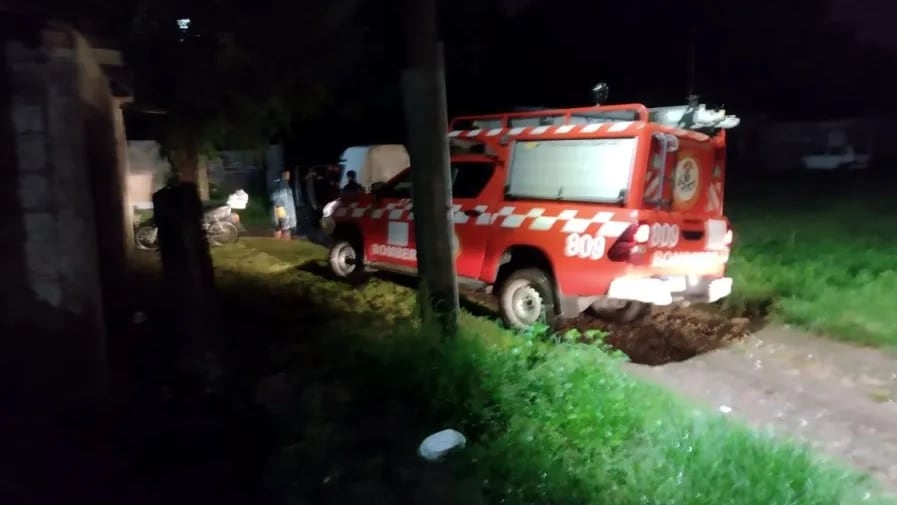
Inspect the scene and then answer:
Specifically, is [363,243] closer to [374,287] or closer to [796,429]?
[374,287]

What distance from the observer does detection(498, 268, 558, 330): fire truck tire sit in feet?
26.1

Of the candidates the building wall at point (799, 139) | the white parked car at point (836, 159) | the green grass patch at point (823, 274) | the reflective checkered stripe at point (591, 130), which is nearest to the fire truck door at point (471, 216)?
the reflective checkered stripe at point (591, 130)

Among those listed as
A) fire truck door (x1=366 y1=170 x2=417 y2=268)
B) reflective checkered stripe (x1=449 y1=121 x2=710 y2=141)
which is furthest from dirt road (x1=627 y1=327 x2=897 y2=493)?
fire truck door (x1=366 y1=170 x2=417 y2=268)

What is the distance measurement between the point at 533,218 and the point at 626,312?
1618 mm

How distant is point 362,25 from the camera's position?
10508 millimetres

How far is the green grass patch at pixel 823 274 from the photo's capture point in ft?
27.3

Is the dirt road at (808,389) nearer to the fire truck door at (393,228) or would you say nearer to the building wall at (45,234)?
the fire truck door at (393,228)

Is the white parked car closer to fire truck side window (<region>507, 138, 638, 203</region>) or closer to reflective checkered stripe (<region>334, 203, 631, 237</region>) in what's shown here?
reflective checkered stripe (<region>334, 203, 631, 237</region>)

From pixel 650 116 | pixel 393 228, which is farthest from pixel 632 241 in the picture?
pixel 393 228

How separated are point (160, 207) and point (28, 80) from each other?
44.2 inches

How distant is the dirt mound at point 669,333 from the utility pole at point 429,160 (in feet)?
7.59

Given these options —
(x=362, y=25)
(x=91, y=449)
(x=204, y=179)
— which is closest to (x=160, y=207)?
(x=91, y=449)

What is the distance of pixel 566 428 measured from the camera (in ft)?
15.2

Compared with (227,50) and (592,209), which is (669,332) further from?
(227,50)
